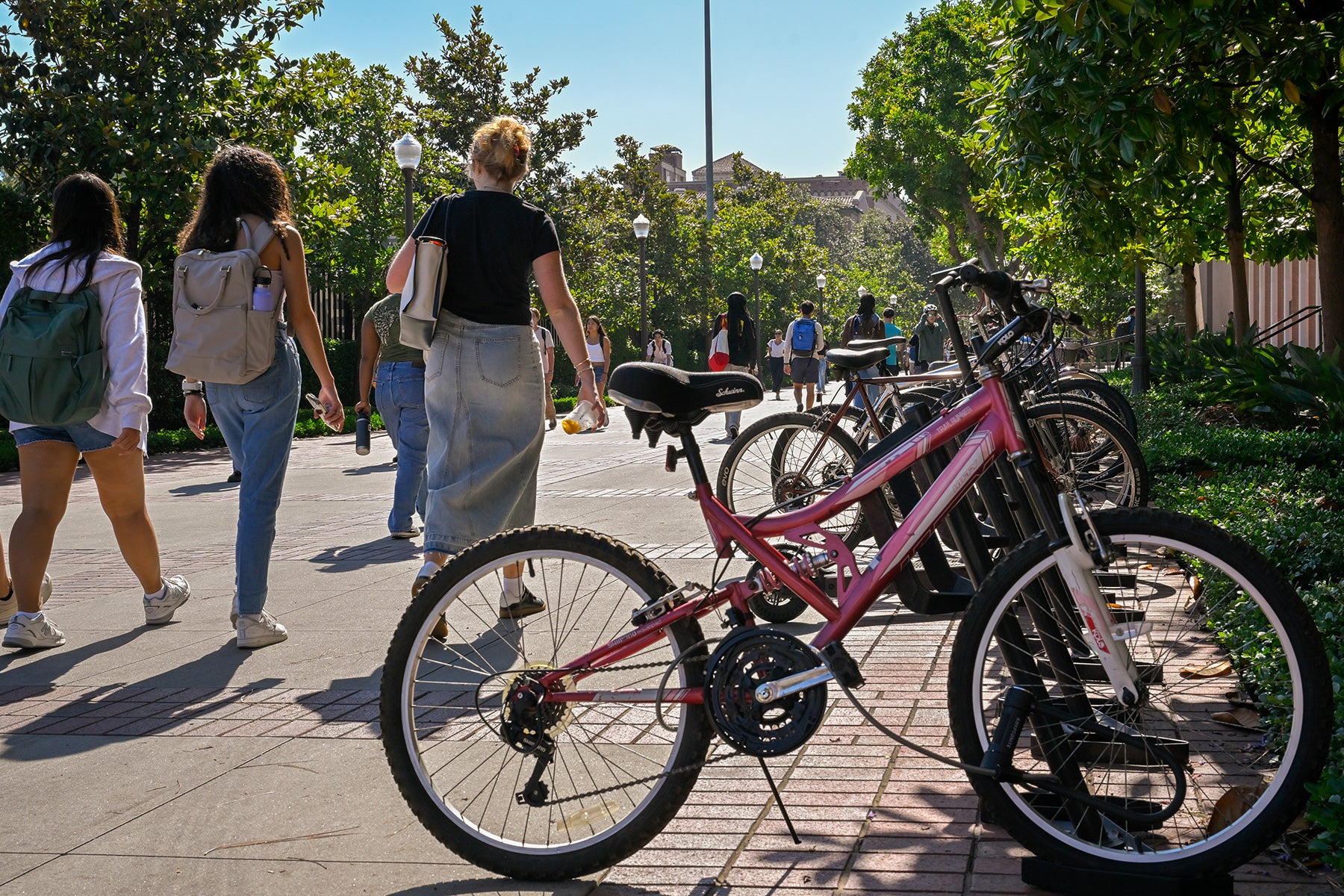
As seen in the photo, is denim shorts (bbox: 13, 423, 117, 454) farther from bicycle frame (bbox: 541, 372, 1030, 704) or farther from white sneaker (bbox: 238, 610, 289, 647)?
bicycle frame (bbox: 541, 372, 1030, 704)

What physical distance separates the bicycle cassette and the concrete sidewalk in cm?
33

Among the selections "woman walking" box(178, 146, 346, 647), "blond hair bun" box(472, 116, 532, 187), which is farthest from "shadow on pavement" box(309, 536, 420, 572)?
"blond hair bun" box(472, 116, 532, 187)

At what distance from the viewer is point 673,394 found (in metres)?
3.24

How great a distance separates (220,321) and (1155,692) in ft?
13.2

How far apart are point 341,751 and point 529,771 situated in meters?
1.03

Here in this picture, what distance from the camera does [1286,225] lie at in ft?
52.0

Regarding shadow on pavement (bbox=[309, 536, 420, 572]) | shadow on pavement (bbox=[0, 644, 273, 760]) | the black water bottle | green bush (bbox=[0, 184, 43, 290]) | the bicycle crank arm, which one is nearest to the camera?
the bicycle crank arm

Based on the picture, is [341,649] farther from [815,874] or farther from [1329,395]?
[1329,395]

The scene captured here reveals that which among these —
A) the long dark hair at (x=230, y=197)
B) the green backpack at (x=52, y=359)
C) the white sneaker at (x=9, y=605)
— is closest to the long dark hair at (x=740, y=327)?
the long dark hair at (x=230, y=197)

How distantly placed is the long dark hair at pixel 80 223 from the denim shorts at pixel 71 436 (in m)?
0.60

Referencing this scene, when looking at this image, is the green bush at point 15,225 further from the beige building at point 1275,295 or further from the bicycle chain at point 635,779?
the bicycle chain at point 635,779

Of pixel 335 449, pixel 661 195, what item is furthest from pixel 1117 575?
pixel 661 195

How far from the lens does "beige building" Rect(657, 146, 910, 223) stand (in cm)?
11900

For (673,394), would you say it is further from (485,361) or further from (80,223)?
(80,223)
